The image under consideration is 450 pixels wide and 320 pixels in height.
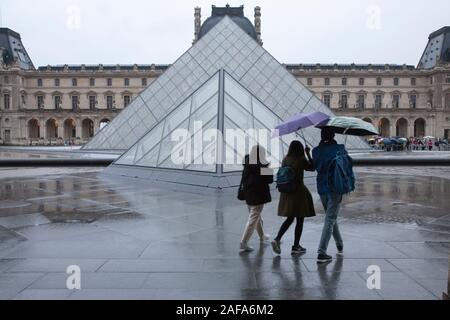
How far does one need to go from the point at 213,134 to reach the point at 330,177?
760 centimetres

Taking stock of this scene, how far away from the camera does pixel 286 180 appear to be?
187 inches

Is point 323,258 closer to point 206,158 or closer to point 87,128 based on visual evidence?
point 206,158

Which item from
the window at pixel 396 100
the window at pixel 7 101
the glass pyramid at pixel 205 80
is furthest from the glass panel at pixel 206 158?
the window at pixel 396 100

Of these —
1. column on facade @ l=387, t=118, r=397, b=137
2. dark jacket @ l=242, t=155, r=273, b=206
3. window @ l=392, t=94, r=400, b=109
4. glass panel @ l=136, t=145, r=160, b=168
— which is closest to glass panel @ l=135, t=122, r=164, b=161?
glass panel @ l=136, t=145, r=160, b=168

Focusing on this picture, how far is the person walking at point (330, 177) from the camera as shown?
4.50 meters

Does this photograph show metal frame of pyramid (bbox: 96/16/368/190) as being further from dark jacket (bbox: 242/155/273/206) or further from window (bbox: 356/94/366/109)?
window (bbox: 356/94/366/109)

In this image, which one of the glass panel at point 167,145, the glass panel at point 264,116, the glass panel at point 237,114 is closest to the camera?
the glass panel at point 237,114

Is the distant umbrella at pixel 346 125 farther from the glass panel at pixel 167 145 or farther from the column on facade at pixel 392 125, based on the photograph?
the column on facade at pixel 392 125

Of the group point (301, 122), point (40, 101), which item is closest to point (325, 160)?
point (301, 122)

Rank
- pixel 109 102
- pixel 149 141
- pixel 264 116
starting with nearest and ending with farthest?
pixel 264 116 → pixel 149 141 → pixel 109 102

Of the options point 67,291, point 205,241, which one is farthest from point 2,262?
point 205,241

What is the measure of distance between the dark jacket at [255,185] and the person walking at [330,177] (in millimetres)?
680

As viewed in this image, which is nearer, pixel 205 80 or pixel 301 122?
pixel 301 122
